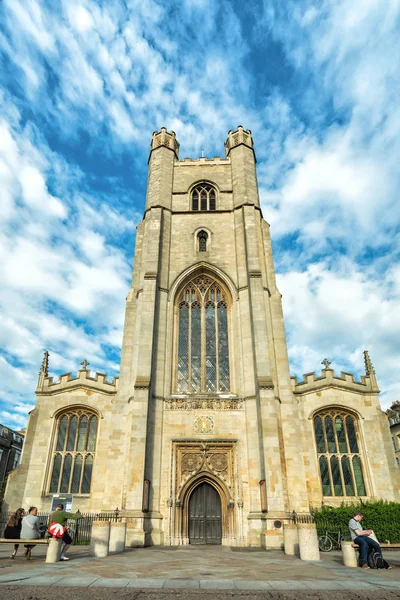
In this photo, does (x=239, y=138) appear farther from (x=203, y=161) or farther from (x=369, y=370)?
(x=369, y=370)

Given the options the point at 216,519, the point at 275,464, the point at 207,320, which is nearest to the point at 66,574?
the point at 275,464

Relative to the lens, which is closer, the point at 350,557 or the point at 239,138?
the point at 350,557

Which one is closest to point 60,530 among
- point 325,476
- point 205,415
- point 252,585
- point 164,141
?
point 252,585

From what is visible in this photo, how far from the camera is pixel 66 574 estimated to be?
655 centimetres

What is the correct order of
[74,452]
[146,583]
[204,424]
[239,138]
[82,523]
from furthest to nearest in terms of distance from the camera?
[239,138], [74,452], [204,424], [82,523], [146,583]

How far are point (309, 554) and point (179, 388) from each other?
917 centimetres

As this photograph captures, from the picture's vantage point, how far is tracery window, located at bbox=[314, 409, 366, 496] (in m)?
17.2

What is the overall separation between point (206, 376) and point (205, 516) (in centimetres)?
566

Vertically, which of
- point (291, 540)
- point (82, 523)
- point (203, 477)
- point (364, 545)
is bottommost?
point (291, 540)

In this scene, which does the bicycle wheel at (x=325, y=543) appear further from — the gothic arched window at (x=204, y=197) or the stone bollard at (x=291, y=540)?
the gothic arched window at (x=204, y=197)

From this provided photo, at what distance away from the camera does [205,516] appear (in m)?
15.6

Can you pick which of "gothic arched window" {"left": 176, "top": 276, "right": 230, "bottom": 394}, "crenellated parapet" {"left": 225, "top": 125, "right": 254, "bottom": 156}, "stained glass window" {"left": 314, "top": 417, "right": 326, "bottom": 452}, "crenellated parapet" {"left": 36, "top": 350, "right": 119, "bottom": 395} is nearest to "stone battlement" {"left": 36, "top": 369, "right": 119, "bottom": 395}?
"crenellated parapet" {"left": 36, "top": 350, "right": 119, "bottom": 395}

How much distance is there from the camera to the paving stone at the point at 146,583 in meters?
5.62

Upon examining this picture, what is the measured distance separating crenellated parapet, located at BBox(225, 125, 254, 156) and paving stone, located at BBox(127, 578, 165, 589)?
2333 centimetres
